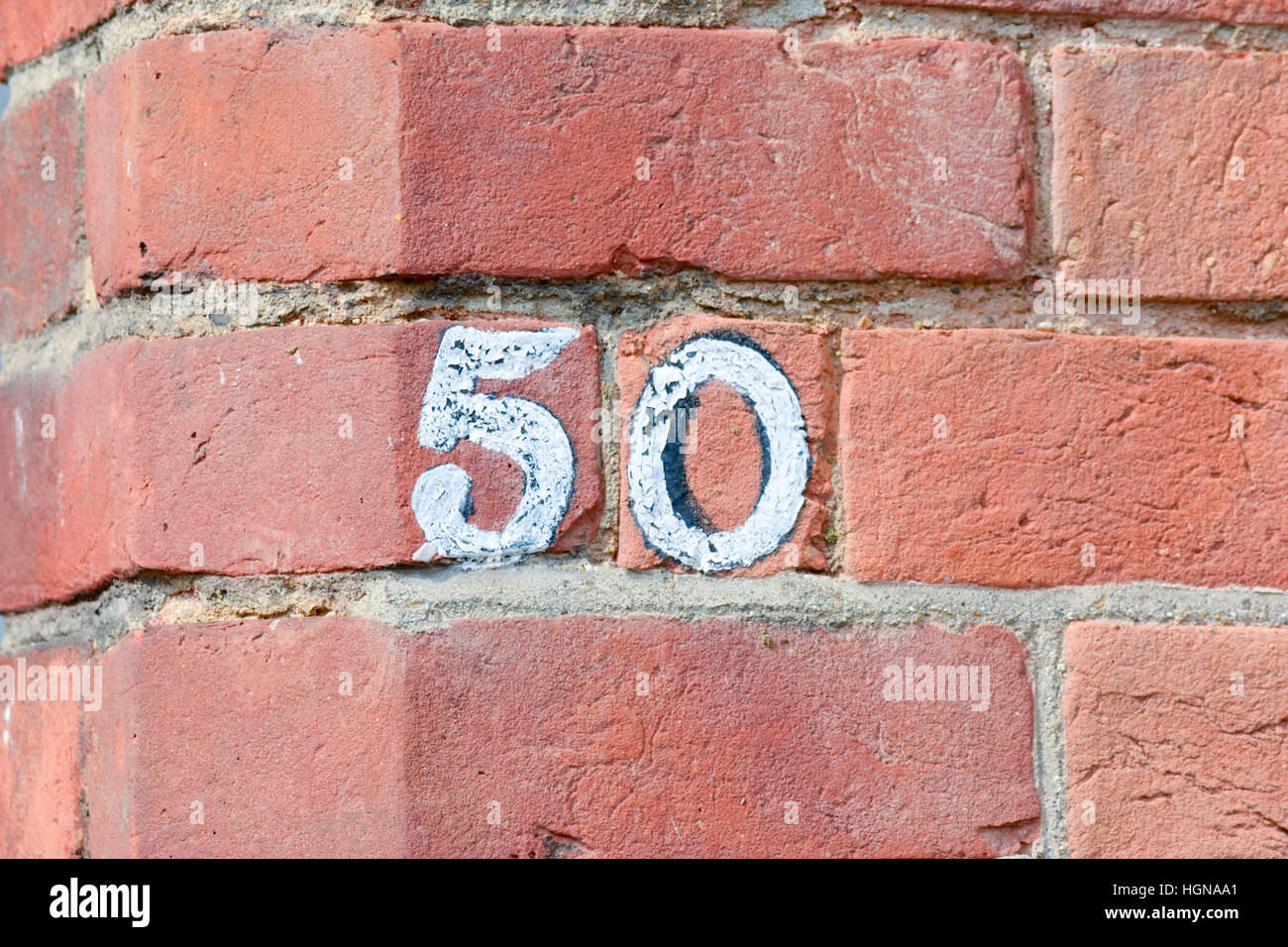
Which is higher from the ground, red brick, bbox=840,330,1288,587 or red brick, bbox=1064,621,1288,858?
red brick, bbox=840,330,1288,587

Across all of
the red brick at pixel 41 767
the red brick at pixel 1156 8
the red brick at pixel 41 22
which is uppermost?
the red brick at pixel 41 22

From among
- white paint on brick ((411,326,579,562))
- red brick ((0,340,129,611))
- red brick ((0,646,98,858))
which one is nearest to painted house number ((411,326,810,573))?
white paint on brick ((411,326,579,562))

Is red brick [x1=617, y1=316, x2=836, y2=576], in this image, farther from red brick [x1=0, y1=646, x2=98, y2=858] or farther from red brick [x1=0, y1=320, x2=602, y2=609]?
red brick [x1=0, y1=646, x2=98, y2=858]

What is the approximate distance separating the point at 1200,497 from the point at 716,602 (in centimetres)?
38

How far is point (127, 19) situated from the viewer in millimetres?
1039

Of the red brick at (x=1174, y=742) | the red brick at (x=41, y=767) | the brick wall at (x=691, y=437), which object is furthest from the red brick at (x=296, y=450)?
the red brick at (x=1174, y=742)

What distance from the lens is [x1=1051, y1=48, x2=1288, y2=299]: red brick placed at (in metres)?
1.01

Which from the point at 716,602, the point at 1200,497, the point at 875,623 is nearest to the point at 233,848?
the point at 716,602

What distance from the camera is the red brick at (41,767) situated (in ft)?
3.51

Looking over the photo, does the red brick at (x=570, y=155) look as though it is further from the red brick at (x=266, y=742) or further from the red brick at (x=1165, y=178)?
the red brick at (x=266, y=742)

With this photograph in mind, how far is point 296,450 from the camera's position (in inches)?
37.6

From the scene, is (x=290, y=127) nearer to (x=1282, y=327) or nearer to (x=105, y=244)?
(x=105, y=244)

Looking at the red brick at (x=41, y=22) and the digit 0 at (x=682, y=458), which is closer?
the digit 0 at (x=682, y=458)
